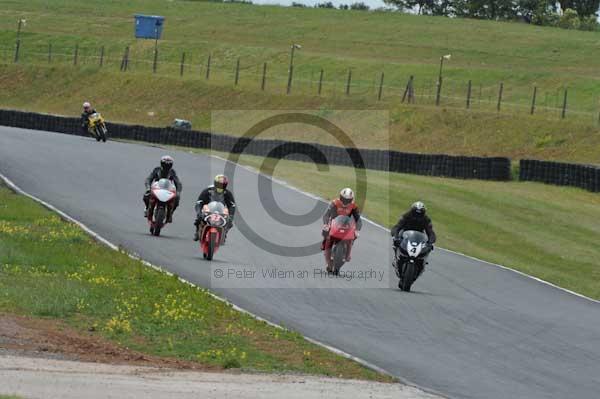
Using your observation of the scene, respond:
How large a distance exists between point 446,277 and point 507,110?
35.5 metres

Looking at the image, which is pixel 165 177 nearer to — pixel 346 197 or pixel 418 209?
pixel 346 197

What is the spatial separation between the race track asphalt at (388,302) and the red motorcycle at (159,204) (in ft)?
0.88

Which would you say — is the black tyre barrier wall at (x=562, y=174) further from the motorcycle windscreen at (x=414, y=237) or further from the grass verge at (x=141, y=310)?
the grass verge at (x=141, y=310)

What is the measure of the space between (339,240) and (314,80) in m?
47.5

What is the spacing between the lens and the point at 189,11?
9756 cm

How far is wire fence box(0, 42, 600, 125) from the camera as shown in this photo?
57.6 metres

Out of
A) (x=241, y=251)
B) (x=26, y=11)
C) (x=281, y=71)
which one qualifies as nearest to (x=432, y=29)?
(x=281, y=71)

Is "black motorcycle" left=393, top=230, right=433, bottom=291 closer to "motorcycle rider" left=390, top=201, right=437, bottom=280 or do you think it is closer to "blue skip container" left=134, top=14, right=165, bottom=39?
"motorcycle rider" left=390, top=201, right=437, bottom=280

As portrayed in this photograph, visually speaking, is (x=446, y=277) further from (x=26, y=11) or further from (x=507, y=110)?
(x=26, y=11)

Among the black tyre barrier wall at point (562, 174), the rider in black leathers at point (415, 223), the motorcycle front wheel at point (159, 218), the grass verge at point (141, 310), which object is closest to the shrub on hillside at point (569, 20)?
the black tyre barrier wall at point (562, 174)

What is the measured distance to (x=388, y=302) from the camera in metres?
18.0

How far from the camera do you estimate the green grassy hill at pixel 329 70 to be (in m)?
52.9

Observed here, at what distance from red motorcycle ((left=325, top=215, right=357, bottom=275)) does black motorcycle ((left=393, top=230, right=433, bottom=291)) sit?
913 mm
